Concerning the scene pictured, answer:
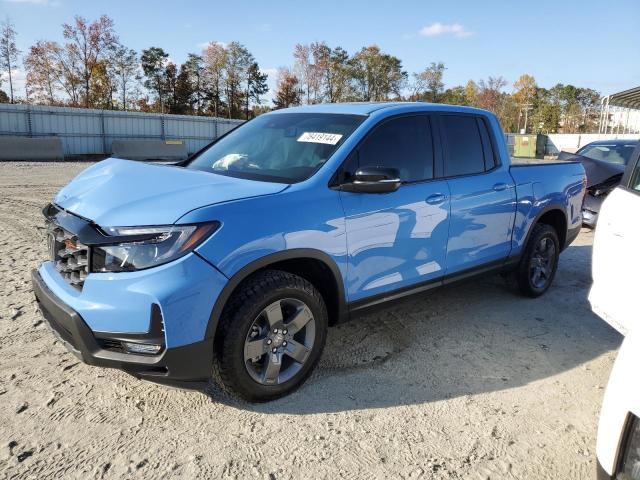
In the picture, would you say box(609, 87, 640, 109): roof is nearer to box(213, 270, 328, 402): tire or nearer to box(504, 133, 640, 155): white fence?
box(213, 270, 328, 402): tire

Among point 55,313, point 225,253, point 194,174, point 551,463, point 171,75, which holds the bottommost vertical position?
point 551,463

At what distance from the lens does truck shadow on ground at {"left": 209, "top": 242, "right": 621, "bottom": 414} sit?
317cm

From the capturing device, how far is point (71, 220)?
112 inches

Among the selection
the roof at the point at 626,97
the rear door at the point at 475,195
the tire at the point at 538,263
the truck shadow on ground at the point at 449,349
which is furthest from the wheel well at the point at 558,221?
the roof at the point at 626,97

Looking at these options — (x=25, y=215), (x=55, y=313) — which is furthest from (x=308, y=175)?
(x=25, y=215)

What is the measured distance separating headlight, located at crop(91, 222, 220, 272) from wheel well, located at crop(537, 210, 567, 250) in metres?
3.82

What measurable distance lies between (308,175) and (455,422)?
174 centimetres

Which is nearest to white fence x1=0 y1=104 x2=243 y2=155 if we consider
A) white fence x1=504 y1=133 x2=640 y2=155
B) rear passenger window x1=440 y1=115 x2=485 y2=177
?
rear passenger window x1=440 y1=115 x2=485 y2=177

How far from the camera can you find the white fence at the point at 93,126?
851 inches

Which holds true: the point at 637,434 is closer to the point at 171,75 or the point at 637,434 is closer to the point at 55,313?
the point at 55,313

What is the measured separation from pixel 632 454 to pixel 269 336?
6.11ft

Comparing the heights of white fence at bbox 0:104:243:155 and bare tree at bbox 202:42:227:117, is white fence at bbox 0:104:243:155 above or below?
below

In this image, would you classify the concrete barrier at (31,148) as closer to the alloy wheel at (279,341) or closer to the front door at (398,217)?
the front door at (398,217)

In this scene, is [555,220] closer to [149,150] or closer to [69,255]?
[69,255]
